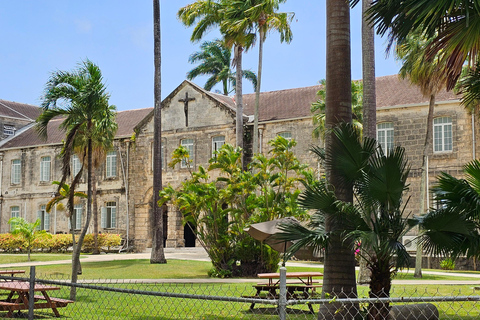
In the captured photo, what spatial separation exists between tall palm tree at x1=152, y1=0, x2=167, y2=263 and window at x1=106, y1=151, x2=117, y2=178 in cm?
1308

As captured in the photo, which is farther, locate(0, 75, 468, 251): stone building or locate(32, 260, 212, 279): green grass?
locate(0, 75, 468, 251): stone building

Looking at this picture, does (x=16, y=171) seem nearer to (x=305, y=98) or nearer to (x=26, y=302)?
(x=305, y=98)

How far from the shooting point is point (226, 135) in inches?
1374

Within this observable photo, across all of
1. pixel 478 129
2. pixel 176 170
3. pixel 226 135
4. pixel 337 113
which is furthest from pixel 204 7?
pixel 337 113

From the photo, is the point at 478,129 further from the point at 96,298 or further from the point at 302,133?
the point at 96,298

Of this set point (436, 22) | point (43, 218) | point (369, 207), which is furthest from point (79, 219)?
point (436, 22)

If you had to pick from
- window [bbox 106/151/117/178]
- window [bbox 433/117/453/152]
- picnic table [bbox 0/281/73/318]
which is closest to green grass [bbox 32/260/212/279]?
picnic table [bbox 0/281/73/318]

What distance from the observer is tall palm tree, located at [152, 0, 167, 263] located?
2596 centimetres

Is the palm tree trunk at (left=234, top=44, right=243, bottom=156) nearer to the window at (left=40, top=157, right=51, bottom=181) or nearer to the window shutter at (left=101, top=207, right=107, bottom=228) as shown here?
the window shutter at (left=101, top=207, right=107, bottom=228)

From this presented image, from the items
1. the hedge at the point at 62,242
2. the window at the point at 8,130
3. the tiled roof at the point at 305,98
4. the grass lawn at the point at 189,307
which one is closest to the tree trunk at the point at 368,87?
the grass lawn at the point at 189,307

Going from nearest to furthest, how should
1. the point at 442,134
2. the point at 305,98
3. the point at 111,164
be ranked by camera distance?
1. the point at 442,134
2. the point at 305,98
3. the point at 111,164

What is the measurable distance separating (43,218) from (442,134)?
88.2ft

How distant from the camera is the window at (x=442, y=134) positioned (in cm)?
2880

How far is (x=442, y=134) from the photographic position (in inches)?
1140
